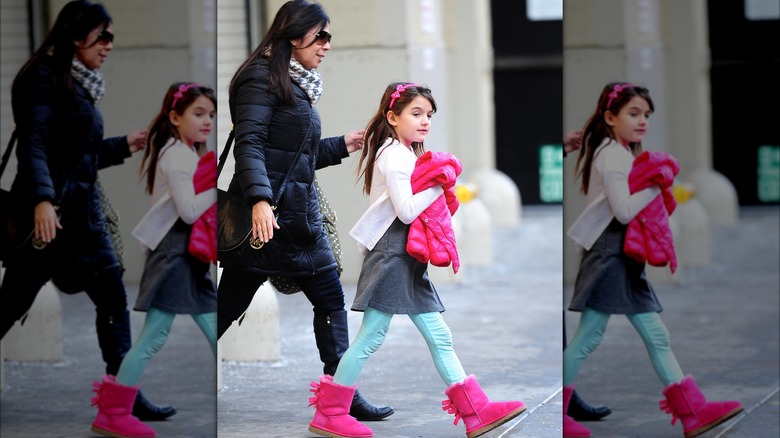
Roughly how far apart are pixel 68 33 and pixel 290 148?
1.04m

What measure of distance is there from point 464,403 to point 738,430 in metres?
1.45

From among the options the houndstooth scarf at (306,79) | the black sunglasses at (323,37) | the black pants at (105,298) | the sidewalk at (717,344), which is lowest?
the sidewalk at (717,344)

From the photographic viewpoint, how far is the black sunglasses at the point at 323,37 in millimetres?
5410

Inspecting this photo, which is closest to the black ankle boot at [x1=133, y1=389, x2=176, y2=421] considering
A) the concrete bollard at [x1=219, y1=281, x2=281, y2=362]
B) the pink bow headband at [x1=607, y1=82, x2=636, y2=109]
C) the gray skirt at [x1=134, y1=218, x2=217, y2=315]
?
the gray skirt at [x1=134, y1=218, x2=217, y2=315]

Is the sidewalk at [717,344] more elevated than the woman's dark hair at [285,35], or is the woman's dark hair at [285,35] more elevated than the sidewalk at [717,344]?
the woman's dark hair at [285,35]

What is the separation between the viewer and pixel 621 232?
5.57 meters

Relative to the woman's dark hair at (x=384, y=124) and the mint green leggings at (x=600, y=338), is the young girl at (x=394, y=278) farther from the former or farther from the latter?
the mint green leggings at (x=600, y=338)

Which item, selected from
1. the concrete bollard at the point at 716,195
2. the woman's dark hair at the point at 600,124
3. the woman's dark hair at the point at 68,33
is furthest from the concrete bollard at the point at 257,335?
the concrete bollard at the point at 716,195

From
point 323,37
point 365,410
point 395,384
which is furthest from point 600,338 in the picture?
point 323,37

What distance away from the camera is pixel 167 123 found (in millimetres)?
Answer: 5543

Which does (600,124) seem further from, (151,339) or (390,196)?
(151,339)

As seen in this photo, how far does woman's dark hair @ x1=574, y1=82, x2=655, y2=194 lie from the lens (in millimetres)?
5523

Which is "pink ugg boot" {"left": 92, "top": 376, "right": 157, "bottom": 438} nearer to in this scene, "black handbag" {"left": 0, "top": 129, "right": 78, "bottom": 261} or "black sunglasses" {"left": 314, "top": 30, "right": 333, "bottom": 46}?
"black handbag" {"left": 0, "top": 129, "right": 78, "bottom": 261}

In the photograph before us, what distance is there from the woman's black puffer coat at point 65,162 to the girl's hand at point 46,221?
21 mm
